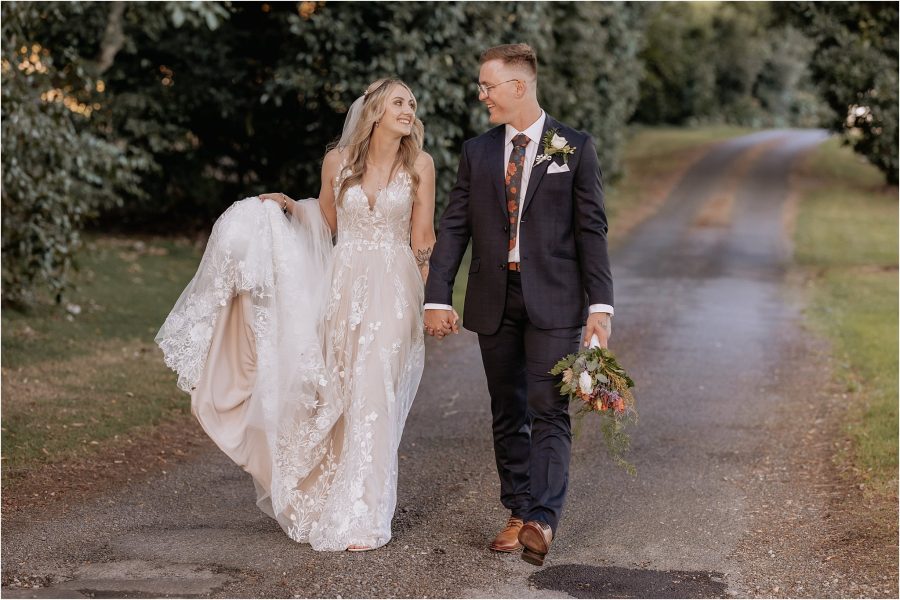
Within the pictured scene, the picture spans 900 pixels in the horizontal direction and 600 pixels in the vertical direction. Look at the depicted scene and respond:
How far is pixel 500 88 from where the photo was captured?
525cm

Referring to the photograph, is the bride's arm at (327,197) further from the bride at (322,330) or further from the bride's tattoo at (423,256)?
the bride's tattoo at (423,256)

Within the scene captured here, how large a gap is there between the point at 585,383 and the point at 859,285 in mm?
12989

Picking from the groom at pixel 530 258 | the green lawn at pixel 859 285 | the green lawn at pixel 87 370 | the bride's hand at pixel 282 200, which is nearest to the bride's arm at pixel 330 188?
the bride's hand at pixel 282 200

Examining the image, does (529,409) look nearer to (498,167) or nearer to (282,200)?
(498,167)

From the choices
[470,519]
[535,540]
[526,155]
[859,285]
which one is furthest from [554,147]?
[859,285]

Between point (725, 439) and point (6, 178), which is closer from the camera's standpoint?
point (725, 439)

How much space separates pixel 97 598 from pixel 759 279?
14656mm

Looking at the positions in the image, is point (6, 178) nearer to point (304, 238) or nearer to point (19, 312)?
point (19, 312)

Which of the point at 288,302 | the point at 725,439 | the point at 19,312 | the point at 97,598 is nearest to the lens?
the point at 97,598

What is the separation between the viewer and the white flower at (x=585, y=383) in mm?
5047

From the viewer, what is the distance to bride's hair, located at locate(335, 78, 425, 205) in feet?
18.3

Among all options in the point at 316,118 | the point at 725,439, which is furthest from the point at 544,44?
the point at 725,439

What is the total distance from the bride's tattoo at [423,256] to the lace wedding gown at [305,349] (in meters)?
0.07

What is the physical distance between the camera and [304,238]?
583 cm
